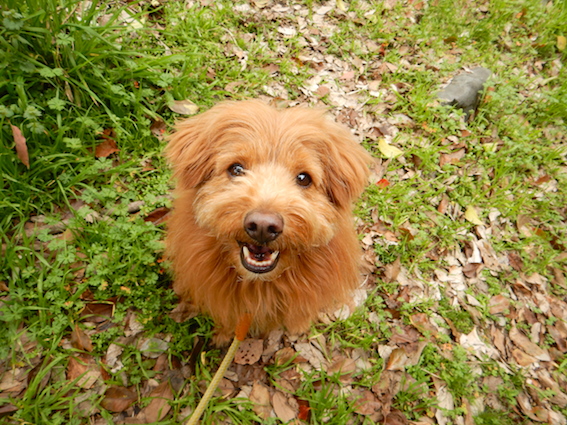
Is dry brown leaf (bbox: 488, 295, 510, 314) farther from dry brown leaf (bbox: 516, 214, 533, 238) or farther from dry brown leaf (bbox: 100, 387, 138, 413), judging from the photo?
dry brown leaf (bbox: 100, 387, 138, 413)

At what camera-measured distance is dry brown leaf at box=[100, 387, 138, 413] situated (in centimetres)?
250

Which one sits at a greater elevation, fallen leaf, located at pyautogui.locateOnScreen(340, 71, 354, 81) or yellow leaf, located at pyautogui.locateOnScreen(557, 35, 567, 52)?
yellow leaf, located at pyautogui.locateOnScreen(557, 35, 567, 52)

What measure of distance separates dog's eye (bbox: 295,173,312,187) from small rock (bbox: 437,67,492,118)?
310 cm

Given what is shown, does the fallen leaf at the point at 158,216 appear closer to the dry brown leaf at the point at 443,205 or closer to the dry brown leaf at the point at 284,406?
the dry brown leaf at the point at 284,406

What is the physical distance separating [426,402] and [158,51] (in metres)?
4.40

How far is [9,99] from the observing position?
291 centimetres

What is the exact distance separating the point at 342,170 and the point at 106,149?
2.44 metres

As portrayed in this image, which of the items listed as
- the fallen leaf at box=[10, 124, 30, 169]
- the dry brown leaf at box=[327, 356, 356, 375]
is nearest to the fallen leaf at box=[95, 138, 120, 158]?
the fallen leaf at box=[10, 124, 30, 169]

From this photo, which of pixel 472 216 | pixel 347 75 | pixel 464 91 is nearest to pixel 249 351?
pixel 472 216

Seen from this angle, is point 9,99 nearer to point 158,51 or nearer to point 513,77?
point 158,51

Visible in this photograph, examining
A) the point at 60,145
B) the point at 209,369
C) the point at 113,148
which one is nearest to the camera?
the point at 209,369

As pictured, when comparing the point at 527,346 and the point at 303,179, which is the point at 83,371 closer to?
the point at 303,179

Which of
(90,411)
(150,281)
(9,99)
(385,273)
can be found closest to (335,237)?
(385,273)

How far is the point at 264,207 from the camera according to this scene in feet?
5.98
